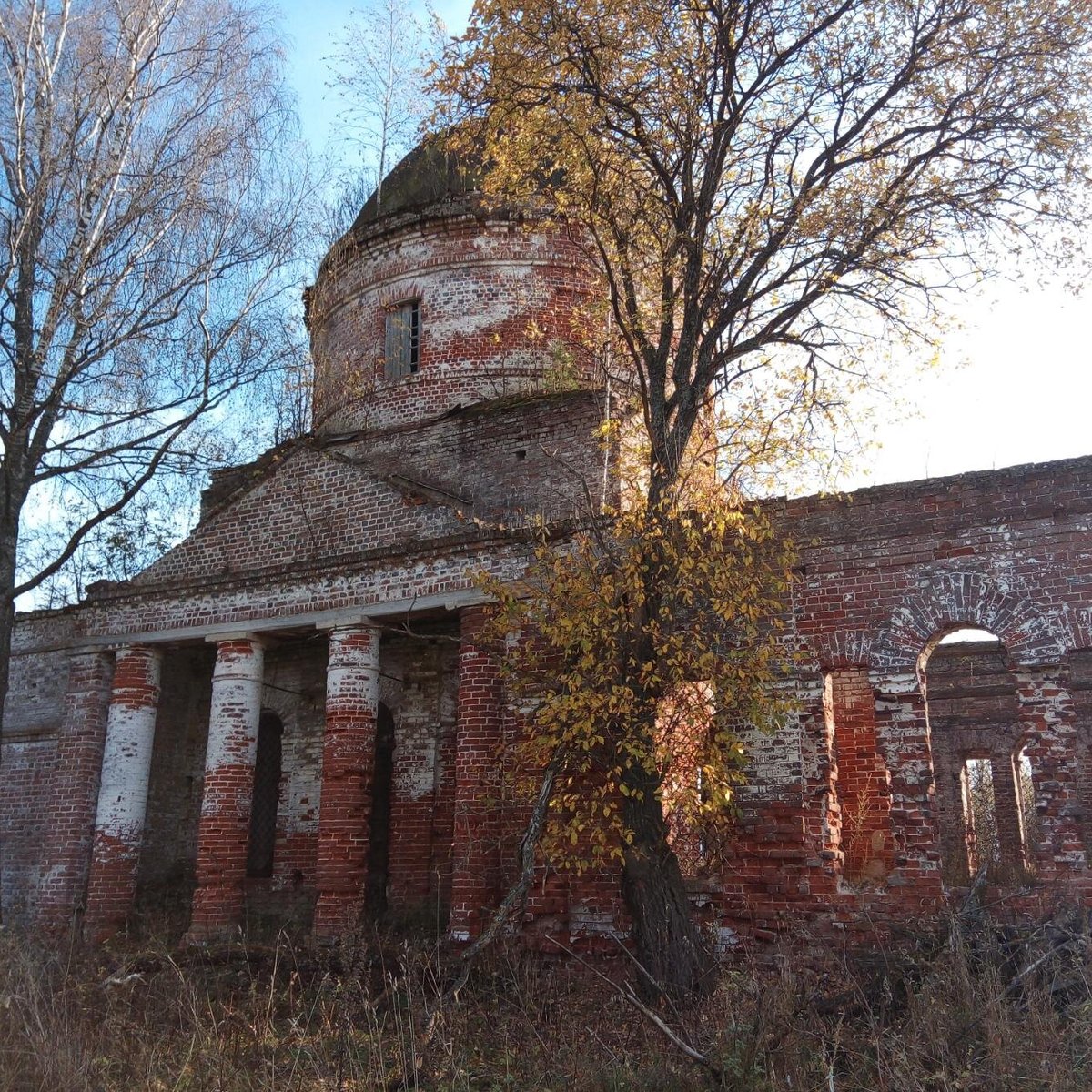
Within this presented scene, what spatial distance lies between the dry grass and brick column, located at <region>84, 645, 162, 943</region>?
4576 millimetres

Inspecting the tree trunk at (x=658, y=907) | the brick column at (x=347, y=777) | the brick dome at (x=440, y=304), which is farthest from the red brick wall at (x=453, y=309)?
the tree trunk at (x=658, y=907)

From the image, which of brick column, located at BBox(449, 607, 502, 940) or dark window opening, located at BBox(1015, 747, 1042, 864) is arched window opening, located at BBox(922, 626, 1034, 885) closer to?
dark window opening, located at BBox(1015, 747, 1042, 864)

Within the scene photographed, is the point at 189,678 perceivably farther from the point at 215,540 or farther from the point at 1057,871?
the point at 1057,871

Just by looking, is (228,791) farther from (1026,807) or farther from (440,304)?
(1026,807)

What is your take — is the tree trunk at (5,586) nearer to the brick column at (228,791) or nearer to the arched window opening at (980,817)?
the brick column at (228,791)

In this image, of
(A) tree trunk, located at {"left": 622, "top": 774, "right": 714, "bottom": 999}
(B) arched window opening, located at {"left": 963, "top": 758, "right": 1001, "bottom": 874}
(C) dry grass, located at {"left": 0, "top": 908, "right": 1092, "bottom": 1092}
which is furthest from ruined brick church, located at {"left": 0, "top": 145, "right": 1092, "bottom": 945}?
(C) dry grass, located at {"left": 0, "top": 908, "right": 1092, "bottom": 1092}

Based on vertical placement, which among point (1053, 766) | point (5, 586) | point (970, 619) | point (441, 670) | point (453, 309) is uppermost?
point (453, 309)

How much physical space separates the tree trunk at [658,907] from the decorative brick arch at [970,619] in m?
2.71

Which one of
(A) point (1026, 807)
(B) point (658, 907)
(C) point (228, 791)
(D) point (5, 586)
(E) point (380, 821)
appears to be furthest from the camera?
(A) point (1026, 807)

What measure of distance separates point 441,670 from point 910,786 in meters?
6.28

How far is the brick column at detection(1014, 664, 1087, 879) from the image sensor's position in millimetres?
8625

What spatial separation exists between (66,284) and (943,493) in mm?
9841

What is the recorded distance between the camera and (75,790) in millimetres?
13070

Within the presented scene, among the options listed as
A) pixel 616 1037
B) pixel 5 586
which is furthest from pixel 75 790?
pixel 616 1037
